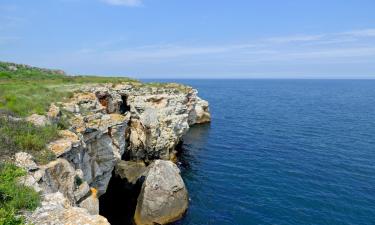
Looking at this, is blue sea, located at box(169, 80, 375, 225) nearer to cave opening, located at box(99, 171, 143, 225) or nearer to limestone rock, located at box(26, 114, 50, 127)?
cave opening, located at box(99, 171, 143, 225)

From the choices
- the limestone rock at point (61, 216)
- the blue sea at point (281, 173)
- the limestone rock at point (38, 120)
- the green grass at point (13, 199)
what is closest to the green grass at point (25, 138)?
the limestone rock at point (38, 120)

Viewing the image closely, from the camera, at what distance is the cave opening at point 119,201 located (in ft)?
110

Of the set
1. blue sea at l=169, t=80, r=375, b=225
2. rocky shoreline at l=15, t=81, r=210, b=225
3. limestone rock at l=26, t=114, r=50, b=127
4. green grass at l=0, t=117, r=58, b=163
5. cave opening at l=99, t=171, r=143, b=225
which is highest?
limestone rock at l=26, t=114, r=50, b=127

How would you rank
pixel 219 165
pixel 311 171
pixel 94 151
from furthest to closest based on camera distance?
pixel 219 165, pixel 311 171, pixel 94 151

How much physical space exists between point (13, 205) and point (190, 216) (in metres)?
22.7

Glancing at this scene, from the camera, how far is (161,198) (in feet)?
107

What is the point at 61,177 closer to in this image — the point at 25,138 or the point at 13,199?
the point at 25,138

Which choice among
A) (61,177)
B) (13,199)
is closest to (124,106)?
(61,177)

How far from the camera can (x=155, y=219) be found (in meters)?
31.8

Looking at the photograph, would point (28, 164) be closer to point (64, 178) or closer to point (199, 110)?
point (64, 178)

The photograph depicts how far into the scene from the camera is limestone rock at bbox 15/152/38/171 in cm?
1662

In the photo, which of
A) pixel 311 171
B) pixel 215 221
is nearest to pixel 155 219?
pixel 215 221

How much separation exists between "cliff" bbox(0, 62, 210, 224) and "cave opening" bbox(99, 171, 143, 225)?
0.97m

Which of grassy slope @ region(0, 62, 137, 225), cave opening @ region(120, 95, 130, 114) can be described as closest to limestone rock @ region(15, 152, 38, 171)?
grassy slope @ region(0, 62, 137, 225)
